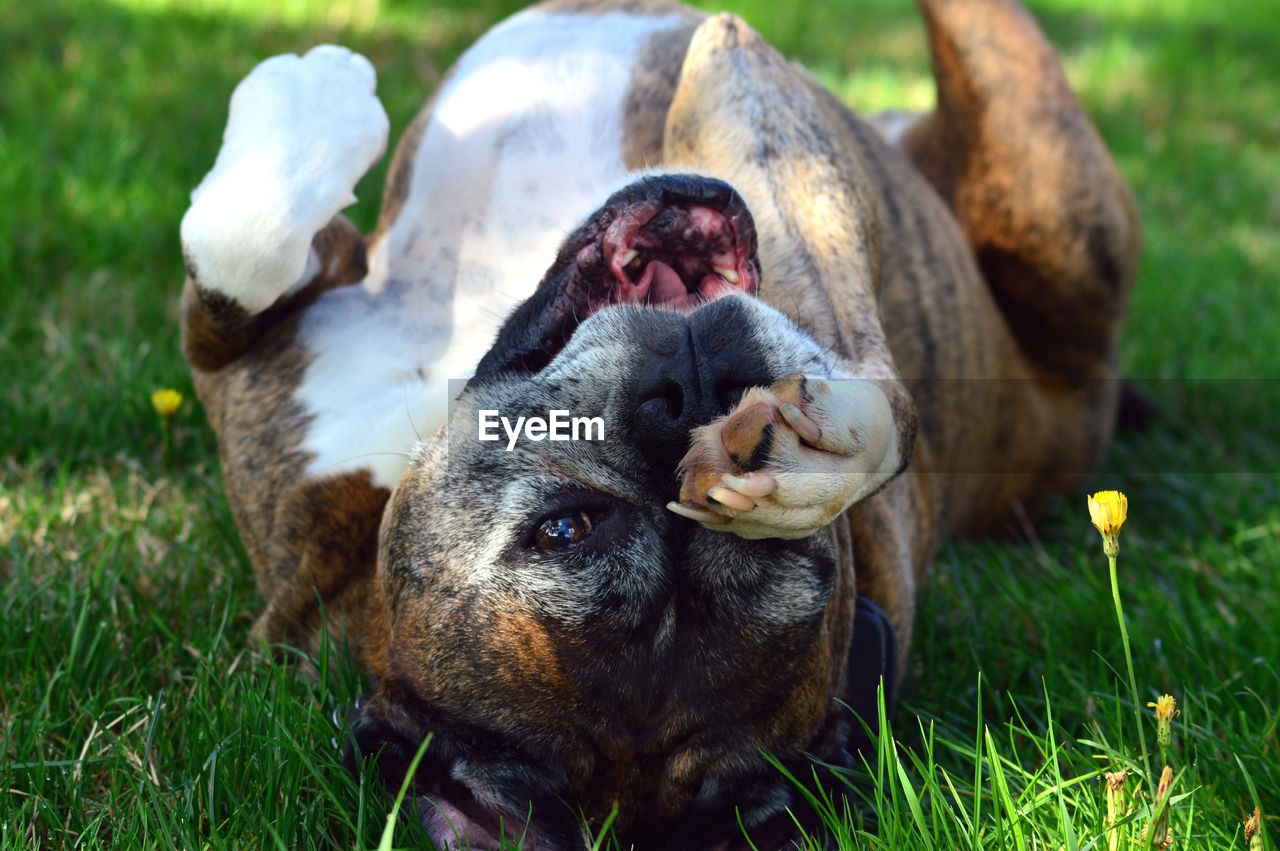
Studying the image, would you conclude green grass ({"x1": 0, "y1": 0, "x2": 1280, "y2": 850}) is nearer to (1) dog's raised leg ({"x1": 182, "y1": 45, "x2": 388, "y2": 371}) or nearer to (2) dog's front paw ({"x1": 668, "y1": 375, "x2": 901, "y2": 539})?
(2) dog's front paw ({"x1": 668, "y1": 375, "x2": 901, "y2": 539})

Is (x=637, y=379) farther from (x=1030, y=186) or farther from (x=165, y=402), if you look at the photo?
(x=1030, y=186)

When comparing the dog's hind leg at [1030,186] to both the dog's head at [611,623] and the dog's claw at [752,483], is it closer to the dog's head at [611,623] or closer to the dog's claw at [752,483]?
the dog's head at [611,623]

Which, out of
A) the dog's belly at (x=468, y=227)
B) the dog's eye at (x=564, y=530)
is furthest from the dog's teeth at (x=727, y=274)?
the dog's eye at (x=564, y=530)

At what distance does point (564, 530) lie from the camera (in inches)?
85.9

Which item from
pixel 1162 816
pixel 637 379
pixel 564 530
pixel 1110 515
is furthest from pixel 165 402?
pixel 1162 816

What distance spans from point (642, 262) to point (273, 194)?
0.89 metres

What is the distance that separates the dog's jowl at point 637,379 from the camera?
2.13 meters

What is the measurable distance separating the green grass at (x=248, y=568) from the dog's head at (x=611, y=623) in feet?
0.61

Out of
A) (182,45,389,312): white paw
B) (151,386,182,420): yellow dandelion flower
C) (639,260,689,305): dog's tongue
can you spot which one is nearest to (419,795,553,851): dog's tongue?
(639,260,689,305): dog's tongue

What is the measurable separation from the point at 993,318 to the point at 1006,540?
28.7 inches

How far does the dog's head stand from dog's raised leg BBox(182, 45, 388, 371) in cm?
80

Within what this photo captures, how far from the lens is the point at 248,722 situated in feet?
7.56

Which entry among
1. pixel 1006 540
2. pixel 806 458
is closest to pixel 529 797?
pixel 806 458

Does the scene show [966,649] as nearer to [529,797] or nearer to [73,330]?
[529,797]
